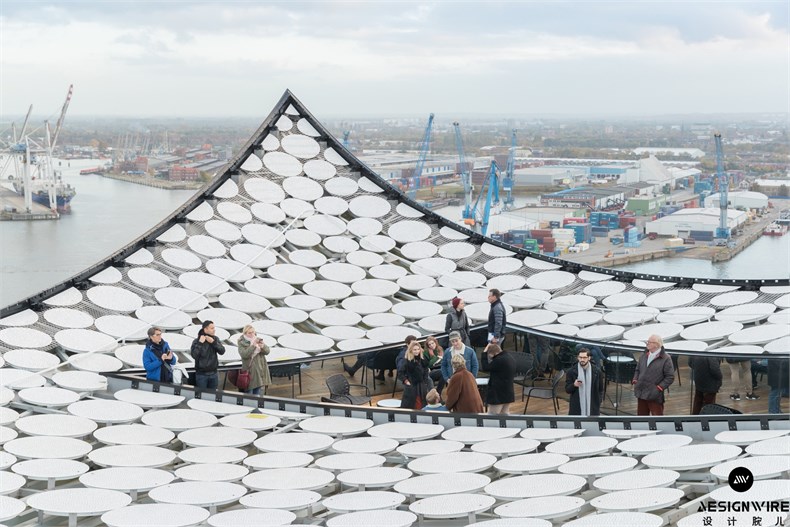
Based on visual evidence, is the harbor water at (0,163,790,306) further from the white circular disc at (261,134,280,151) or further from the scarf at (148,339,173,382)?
the scarf at (148,339,173,382)

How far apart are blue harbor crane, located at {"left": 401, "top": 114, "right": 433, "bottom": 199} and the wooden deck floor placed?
93.5m

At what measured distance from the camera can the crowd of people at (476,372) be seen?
34.0 ft

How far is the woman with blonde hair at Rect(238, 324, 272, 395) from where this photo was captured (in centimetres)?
1170

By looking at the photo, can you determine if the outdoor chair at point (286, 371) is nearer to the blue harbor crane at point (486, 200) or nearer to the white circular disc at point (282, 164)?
the white circular disc at point (282, 164)

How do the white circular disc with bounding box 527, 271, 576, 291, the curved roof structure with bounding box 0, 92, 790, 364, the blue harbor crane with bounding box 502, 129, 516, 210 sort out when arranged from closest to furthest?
1. the curved roof structure with bounding box 0, 92, 790, 364
2. the white circular disc with bounding box 527, 271, 576, 291
3. the blue harbor crane with bounding box 502, 129, 516, 210

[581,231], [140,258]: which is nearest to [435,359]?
[140,258]

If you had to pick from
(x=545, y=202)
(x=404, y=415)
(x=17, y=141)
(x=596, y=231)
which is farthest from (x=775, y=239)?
(x=404, y=415)

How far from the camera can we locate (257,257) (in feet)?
53.3

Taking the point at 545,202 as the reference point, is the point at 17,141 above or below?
above

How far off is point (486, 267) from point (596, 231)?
93.6 meters

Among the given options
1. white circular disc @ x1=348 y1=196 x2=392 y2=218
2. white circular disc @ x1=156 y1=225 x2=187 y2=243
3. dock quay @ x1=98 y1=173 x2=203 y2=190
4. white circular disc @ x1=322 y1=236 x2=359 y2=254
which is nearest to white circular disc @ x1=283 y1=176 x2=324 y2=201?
white circular disc @ x1=348 y1=196 x2=392 y2=218

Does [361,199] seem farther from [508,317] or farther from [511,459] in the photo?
[511,459]

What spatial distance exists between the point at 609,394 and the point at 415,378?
3000mm

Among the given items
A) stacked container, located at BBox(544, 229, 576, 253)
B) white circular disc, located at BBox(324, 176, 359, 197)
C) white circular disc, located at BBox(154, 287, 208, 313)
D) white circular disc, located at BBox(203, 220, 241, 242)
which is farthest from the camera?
stacked container, located at BBox(544, 229, 576, 253)
